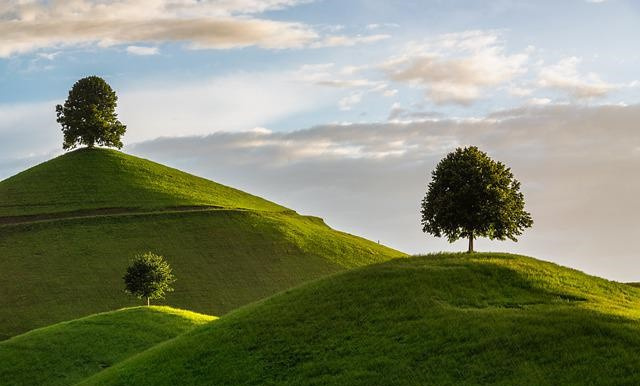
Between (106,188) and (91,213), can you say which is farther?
(106,188)

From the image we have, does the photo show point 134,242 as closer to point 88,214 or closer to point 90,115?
point 88,214

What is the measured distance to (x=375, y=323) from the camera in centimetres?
3522

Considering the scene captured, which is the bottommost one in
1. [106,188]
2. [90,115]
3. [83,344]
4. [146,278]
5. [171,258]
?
[83,344]

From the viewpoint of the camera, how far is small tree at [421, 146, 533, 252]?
58938 mm

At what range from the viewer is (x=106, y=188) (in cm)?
13588

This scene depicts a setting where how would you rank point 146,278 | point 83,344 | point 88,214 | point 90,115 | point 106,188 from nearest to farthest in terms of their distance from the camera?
point 83,344, point 146,278, point 88,214, point 106,188, point 90,115

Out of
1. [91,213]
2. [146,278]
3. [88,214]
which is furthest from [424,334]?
[91,213]

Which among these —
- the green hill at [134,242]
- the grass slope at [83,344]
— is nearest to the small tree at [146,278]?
the green hill at [134,242]

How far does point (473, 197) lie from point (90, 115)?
108 m

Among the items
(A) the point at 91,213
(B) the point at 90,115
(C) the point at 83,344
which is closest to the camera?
(C) the point at 83,344

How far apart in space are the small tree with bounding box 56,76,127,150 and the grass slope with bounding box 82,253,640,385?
116m

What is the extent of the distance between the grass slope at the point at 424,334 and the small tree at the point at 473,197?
44.4ft

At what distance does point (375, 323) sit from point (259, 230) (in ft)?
285

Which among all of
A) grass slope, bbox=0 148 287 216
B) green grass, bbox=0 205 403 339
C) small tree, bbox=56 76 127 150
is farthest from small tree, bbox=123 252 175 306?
small tree, bbox=56 76 127 150
